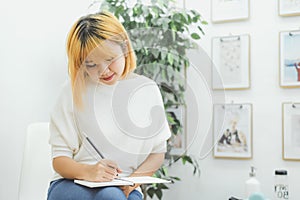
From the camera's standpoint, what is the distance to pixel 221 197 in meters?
2.68

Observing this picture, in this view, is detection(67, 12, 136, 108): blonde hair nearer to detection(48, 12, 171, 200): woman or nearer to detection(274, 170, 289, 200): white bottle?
detection(48, 12, 171, 200): woman

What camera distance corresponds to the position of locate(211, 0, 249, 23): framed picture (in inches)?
106

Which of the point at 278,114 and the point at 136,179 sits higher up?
the point at 278,114

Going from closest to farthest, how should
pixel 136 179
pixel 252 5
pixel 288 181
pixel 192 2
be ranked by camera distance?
pixel 136 179
pixel 288 181
pixel 252 5
pixel 192 2

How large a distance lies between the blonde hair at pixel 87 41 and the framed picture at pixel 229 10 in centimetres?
129

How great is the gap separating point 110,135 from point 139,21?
1185 mm

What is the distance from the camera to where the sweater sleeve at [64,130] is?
5.20ft

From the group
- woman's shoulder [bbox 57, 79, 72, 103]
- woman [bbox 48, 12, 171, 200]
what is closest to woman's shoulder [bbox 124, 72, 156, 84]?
woman [bbox 48, 12, 171, 200]

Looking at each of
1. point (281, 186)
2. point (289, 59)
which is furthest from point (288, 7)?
point (281, 186)

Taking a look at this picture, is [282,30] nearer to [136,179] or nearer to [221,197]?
[221,197]

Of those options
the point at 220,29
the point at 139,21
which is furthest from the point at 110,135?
the point at 220,29

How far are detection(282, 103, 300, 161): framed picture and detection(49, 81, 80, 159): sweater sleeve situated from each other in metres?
1.35

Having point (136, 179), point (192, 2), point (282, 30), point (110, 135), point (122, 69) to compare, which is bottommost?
point (136, 179)

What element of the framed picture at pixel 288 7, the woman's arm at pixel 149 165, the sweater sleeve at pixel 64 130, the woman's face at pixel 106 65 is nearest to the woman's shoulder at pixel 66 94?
the sweater sleeve at pixel 64 130
